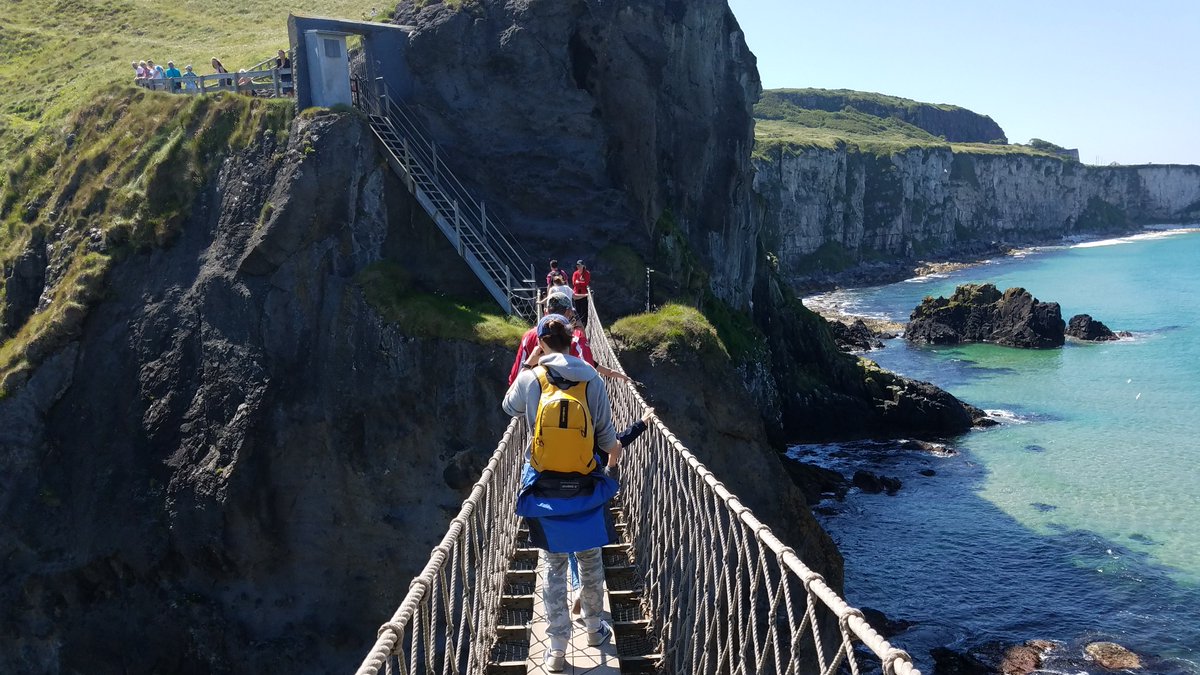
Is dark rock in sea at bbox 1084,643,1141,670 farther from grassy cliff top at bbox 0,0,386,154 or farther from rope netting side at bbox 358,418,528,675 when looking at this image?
grassy cliff top at bbox 0,0,386,154

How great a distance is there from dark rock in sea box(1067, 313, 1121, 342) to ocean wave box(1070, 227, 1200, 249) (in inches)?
2745

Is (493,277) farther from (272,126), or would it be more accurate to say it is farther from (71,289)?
(71,289)

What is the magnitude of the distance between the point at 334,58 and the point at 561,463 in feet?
54.3

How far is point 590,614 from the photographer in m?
5.72

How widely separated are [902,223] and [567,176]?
3583 inches

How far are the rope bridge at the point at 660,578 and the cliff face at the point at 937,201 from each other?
7311 cm

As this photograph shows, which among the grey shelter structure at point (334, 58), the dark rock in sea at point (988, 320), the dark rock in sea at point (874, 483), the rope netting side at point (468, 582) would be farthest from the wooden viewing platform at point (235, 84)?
the dark rock in sea at point (988, 320)

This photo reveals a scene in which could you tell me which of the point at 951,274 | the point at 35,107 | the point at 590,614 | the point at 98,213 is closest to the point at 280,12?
the point at 35,107

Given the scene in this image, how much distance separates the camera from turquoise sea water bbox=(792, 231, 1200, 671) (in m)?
21.3

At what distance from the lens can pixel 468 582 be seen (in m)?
6.47

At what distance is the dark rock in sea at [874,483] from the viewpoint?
29.6 meters

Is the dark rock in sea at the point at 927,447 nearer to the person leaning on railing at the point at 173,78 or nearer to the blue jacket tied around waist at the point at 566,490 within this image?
the person leaning on railing at the point at 173,78

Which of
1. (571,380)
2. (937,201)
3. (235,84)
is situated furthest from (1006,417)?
(937,201)

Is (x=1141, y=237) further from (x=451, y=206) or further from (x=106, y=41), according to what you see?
(x=451, y=206)
